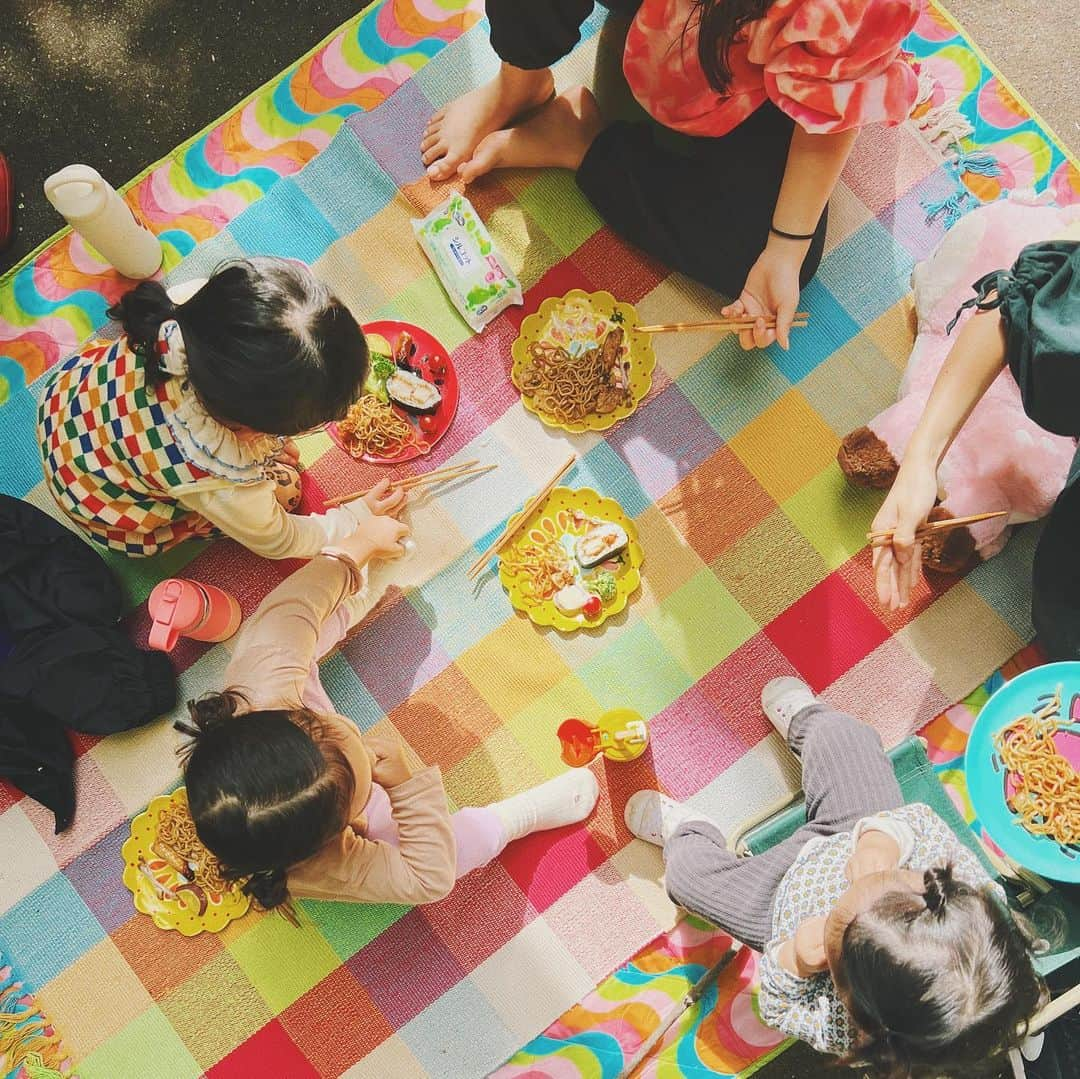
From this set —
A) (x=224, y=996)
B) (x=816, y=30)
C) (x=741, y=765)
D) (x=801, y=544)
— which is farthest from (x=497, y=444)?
(x=224, y=996)

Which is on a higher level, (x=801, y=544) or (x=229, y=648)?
(x=229, y=648)

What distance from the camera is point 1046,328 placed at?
1.32 meters

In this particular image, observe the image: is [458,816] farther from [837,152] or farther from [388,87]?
[388,87]

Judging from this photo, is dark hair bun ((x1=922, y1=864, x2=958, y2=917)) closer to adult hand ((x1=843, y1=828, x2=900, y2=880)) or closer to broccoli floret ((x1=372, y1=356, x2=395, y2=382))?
adult hand ((x1=843, y1=828, x2=900, y2=880))

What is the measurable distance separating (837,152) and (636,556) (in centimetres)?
71

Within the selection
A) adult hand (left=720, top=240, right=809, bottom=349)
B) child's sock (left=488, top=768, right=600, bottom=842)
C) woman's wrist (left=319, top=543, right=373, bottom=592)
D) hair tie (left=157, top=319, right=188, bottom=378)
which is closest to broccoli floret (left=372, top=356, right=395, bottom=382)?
woman's wrist (left=319, top=543, right=373, bottom=592)

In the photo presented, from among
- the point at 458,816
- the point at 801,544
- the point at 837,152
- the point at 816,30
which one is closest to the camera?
the point at 816,30

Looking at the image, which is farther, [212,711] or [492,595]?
[492,595]

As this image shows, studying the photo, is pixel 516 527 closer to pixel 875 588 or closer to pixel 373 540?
pixel 373 540

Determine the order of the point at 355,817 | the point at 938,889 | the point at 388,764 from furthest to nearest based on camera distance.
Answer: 1. the point at 388,764
2. the point at 355,817
3. the point at 938,889

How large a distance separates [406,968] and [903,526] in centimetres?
110

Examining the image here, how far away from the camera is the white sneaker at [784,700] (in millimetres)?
1677

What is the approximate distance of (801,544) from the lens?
1.77 metres

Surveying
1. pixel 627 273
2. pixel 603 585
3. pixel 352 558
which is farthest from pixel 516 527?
pixel 627 273
